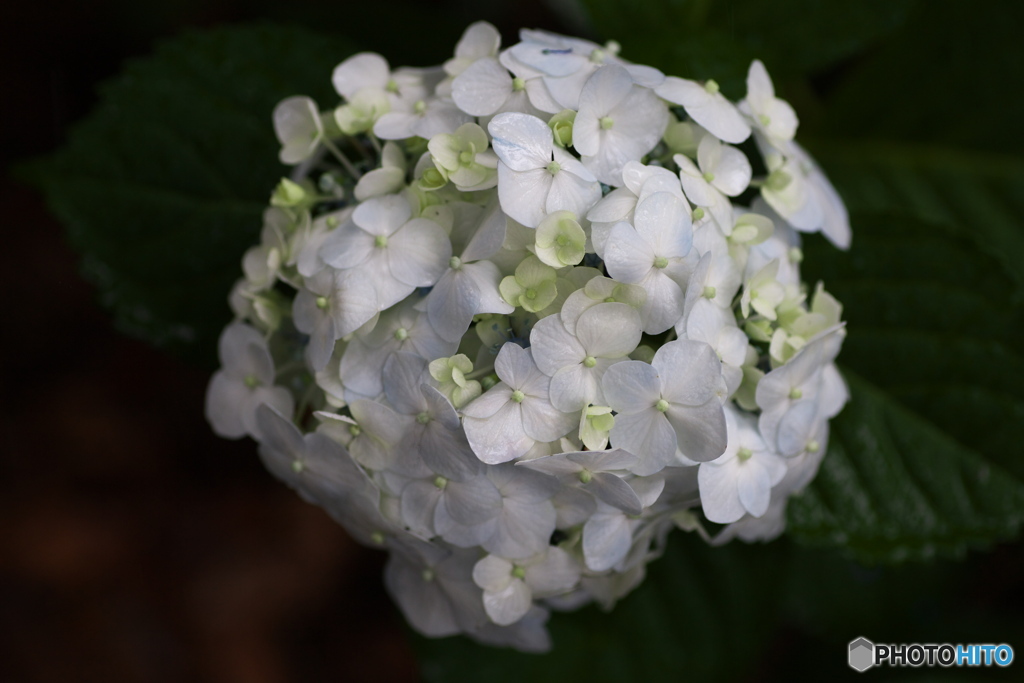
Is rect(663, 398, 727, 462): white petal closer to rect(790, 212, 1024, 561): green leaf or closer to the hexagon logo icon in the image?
rect(790, 212, 1024, 561): green leaf

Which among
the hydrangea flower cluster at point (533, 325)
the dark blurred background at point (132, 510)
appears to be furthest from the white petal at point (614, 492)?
the dark blurred background at point (132, 510)

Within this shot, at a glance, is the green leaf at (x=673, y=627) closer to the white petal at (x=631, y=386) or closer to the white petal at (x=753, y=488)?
the white petal at (x=753, y=488)

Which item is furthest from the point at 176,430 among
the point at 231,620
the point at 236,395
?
the point at 236,395

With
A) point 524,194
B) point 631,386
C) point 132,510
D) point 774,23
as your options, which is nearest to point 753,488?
point 631,386

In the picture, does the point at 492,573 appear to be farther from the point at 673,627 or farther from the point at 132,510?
the point at 132,510

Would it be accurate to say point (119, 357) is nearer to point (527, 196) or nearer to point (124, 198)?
point (124, 198)

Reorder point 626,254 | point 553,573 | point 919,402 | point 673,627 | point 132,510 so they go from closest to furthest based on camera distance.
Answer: point 626,254, point 553,573, point 919,402, point 673,627, point 132,510
